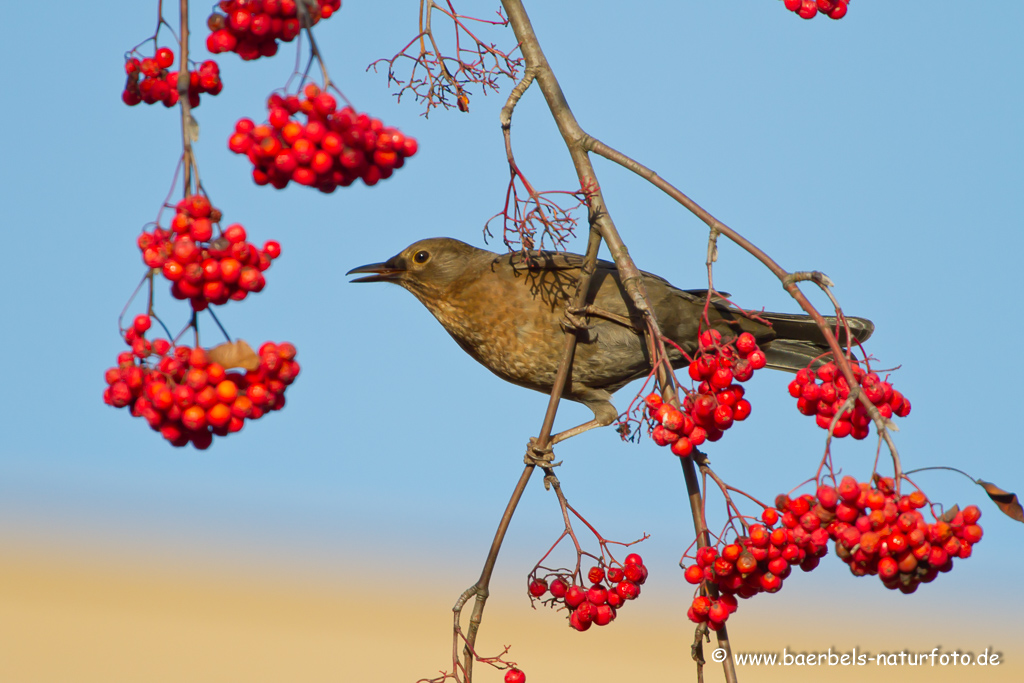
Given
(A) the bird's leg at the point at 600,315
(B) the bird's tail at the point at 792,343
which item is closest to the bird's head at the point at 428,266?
(B) the bird's tail at the point at 792,343

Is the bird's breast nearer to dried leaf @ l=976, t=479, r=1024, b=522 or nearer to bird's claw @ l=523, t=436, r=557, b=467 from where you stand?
bird's claw @ l=523, t=436, r=557, b=467

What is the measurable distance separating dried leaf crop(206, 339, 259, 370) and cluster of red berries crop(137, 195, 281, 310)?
0.11m

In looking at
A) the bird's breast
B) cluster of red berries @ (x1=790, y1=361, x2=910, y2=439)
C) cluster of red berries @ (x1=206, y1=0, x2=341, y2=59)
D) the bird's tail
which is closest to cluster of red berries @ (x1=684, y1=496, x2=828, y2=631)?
cluster of red berries @ (x1=790, y1=361, x2=910, y2=439)

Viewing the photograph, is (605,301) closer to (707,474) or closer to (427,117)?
(427,117)

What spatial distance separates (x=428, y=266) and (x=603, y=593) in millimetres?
2906

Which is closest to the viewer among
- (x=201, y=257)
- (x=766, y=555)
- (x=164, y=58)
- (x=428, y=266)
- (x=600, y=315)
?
(x=201, y=257)

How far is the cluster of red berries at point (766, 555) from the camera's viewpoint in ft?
8.05

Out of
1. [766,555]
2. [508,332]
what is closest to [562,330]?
[508,332]

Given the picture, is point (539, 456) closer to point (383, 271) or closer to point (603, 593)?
point (603, 593)

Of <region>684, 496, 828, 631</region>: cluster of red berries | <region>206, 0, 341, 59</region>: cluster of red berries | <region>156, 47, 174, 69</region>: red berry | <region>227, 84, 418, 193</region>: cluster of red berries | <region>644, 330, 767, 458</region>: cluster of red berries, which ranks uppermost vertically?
<region>156, 47, 174, 69</region>: red berry

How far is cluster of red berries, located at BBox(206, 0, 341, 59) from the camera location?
215 cm

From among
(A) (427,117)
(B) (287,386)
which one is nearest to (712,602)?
(B) (287,386)

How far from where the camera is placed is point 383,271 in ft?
19.3

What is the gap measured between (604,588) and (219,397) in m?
1.78
